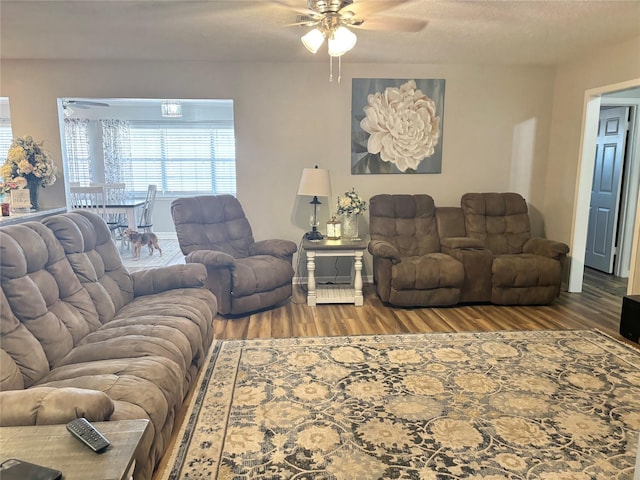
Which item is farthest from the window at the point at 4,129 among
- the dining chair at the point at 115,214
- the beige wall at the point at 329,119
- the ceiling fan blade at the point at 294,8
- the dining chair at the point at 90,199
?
the ceiling fan blade at the point at 294,8

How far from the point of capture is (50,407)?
55.3 inches

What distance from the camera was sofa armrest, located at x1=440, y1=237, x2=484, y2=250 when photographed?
431cm

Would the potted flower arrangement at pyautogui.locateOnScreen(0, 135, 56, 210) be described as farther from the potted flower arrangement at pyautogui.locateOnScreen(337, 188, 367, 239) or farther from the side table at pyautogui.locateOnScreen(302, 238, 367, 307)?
the potted flower arrangement at pyautogui.locateOnScreen(337, 188, 367, 239)

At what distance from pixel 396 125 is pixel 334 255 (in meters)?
1.69

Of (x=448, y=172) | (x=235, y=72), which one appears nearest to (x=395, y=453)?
(x=448, y=172)

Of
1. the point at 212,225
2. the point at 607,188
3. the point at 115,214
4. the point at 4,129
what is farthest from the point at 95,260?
the point at 4,129

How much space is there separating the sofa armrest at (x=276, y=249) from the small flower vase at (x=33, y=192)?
7.56 feet

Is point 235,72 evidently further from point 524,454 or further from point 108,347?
point 524,454

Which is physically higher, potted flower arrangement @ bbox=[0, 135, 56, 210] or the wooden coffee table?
potted flower arrangement @ bbox=[0, 135, 56, 210]

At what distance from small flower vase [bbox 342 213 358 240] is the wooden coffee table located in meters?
3.33

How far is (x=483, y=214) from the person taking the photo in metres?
4.71

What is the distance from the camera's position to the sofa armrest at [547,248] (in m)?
4.19

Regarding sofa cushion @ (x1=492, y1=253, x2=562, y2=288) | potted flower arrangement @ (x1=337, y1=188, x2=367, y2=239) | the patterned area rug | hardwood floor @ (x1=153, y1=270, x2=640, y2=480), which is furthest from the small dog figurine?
sofa cushion @ (x1=492, y1=253, x2=562, y2=288)

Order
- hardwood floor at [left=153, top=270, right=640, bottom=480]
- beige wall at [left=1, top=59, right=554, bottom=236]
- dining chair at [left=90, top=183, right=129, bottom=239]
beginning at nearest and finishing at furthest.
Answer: hardwood floor at [left=153, top=270, right=640, bottom=480], beige wall at [left=1, top=59, right=554, bottom=236], dining chair at [left=90, top=183, right=129, bottom=239]
